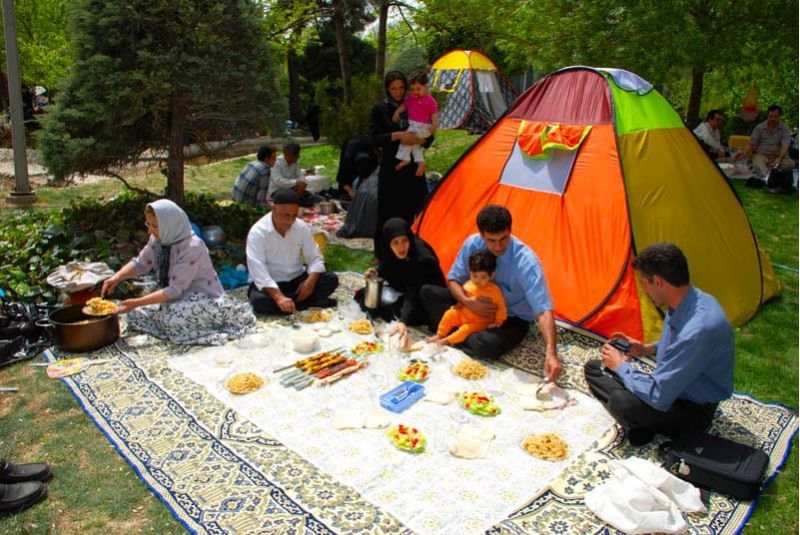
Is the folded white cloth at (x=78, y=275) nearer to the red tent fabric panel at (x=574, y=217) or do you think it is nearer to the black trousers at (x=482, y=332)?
the black trousers at (x=482, y=332)

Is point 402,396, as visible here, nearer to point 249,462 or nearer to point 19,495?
point 249,462

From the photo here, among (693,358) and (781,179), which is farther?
(781,179)

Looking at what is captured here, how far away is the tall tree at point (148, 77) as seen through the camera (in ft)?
18.7

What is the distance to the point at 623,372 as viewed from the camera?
3.35 m

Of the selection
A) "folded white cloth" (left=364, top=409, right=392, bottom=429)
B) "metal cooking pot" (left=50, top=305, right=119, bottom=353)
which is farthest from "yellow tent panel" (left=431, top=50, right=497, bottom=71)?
"folded white cloth" (left=364, top=409, right=392, bottom=429)

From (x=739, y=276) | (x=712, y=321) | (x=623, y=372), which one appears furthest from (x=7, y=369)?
(x=739, y=276)

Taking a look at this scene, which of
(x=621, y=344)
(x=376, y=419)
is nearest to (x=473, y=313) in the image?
(x=621, y=344)

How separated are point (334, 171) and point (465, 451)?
858 centimetres

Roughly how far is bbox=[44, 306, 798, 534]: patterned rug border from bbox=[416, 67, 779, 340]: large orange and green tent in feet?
3.40

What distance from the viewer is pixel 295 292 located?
507cm

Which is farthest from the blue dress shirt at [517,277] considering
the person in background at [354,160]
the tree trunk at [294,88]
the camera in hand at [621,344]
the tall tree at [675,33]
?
the tree trunk at [294,88]

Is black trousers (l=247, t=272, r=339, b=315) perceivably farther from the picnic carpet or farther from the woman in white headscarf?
the picnic carpet

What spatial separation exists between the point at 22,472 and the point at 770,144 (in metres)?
11.3

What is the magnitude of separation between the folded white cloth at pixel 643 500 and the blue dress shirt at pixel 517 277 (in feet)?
4.29
